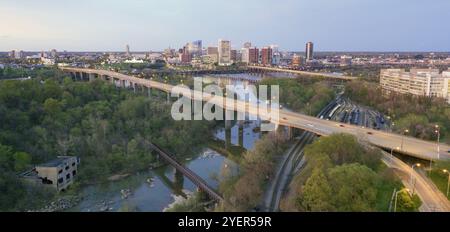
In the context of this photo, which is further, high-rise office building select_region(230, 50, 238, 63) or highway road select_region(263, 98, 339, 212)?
high-rise office building select_region(230, 50, 238, 63)

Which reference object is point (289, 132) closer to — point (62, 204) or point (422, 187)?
point (422, 187)

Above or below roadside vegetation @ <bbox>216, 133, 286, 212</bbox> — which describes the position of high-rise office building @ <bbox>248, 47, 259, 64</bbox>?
above

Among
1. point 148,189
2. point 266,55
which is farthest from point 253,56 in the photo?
point 148,189

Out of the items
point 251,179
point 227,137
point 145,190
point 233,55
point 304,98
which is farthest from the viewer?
point 233,55

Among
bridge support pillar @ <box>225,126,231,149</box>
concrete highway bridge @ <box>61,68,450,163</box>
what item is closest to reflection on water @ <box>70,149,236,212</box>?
bridge support pillar @ <box>225,126,231,149</box>

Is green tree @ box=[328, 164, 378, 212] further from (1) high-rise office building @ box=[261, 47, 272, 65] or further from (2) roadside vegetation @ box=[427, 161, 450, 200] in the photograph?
(1) high-rise office building @ box=[261, 47, 272, 65]

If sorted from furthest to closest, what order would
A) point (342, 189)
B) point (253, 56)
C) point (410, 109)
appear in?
point (253, 56) → point (410, 109) → point (342, 189)
